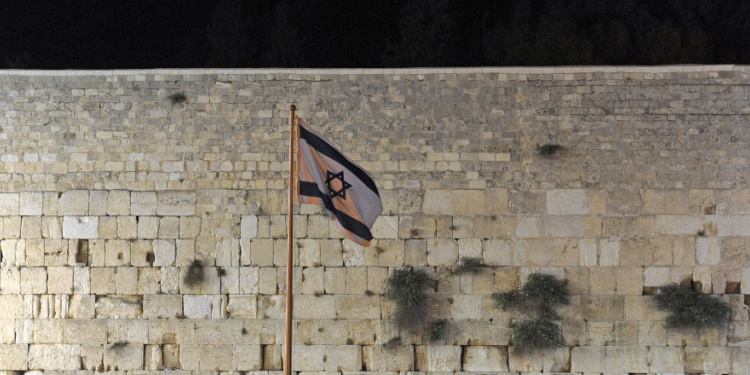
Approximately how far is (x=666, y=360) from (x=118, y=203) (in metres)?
6.41

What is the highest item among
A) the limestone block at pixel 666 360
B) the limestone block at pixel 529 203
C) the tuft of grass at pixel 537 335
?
the limestone block at pixel 529 203

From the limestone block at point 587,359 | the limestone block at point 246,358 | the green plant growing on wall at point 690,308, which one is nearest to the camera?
the green plant growing on wall at point 690,308

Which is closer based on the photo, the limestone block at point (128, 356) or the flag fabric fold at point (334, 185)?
the flag fabric fold at point (334, 185)

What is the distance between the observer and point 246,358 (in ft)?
20.3

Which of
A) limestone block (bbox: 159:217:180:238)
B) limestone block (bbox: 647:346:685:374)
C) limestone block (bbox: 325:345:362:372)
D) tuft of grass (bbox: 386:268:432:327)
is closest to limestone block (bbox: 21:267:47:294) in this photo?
limestone block (bbox: 159:217:180:238)

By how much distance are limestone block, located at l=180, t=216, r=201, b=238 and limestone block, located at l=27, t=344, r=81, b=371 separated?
5.78 ft

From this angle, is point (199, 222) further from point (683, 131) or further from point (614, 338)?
point (683, 131)

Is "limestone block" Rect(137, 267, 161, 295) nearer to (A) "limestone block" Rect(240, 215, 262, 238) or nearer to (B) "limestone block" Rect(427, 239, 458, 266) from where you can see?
(A) "limestone block" Rect(240, 215, 262, 238)

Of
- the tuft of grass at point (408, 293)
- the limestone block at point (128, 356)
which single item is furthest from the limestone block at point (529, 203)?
the limestone block at point (128, 356)

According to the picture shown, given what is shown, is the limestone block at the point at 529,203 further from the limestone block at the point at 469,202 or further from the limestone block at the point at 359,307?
the limestone block at the point at 359,307

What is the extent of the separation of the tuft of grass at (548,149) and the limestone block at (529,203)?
17.5 inches

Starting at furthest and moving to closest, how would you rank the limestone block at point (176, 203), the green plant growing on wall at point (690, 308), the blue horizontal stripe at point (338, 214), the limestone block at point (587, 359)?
the limestone block at point (176, 203) → the limestone block at point (587, 359) → the green plant growing on wall at point (690, 308) → the blue horizontal stripe at point (338, 214)

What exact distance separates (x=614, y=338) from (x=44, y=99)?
7043 mm

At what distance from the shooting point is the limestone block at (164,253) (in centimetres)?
625
